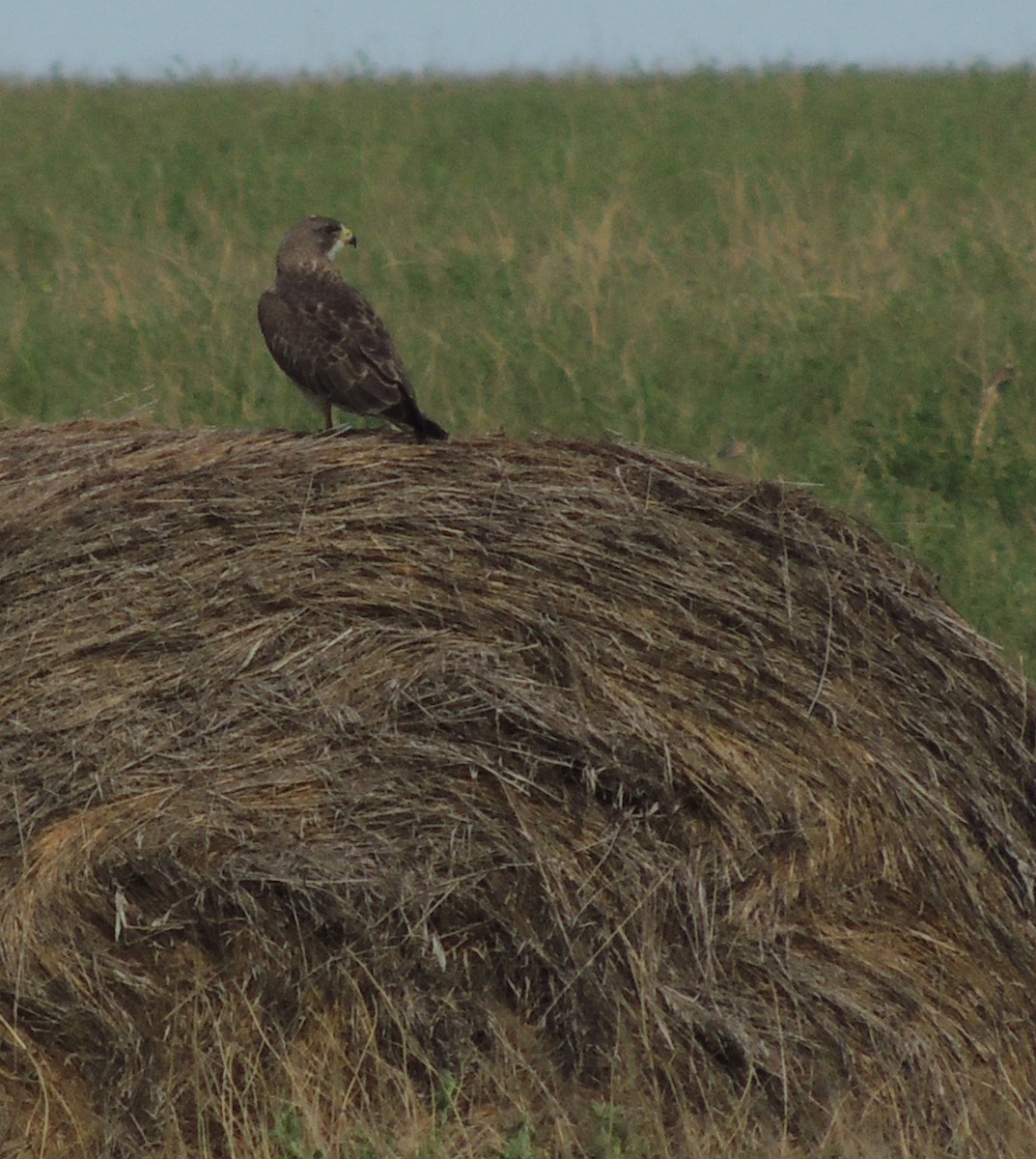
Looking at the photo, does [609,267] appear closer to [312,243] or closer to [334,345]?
[312,243]

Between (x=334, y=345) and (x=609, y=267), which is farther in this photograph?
(x=609, y=267)

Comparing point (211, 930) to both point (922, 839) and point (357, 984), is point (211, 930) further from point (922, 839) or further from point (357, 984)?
point (922, 839)

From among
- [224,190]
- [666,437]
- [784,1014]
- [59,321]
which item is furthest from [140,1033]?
[224,190]

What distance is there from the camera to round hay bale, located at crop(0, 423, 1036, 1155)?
4.86 meters

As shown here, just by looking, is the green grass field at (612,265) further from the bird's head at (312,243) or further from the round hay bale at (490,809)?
the bird's head at (312,243)

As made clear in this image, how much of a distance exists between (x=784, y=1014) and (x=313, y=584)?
1.77 meters

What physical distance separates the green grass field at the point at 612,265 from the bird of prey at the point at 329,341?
2.02 meters

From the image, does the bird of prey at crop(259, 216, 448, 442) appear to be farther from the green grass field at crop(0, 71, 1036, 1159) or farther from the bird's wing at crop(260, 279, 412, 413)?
the green grass field at crop(0, 71, 1036, 1159)

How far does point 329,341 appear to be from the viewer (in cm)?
596

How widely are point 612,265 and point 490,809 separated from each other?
6.68 m

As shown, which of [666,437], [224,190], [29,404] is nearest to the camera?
[666,437]

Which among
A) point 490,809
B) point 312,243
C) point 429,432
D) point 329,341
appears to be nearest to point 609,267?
point 312,243

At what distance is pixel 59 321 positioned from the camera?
33.4 feet

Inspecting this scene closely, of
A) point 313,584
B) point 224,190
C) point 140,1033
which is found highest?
point 313,584
